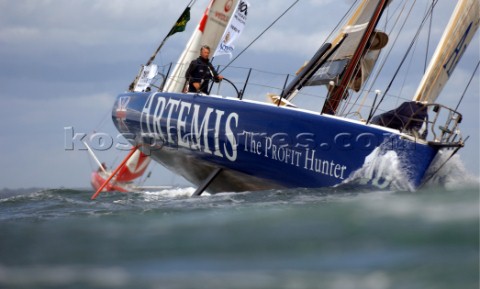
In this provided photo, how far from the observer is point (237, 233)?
4.04 metres

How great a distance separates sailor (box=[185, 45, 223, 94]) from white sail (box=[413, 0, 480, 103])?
8.96ft

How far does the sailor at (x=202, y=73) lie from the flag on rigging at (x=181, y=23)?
164 inches

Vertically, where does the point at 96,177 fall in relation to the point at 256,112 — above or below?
below

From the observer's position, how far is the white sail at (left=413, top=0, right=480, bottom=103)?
8711 millimetres

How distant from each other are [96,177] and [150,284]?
90.5 ft

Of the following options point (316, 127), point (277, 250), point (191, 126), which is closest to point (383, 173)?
point (316, 127)

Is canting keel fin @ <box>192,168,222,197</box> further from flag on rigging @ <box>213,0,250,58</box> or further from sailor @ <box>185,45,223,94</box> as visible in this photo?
flag on rigging @ <box>213,0,250,58</box>

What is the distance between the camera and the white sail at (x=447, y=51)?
28.6ft

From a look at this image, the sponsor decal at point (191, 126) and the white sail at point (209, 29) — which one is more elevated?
the white sail at point (209, 29)

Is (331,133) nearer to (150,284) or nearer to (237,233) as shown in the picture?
(237,233)

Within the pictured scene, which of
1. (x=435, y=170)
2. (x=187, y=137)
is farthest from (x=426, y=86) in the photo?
(x=187, y=137)

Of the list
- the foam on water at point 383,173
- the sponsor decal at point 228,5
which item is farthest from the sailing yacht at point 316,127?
the sponsor decal at point 228,5

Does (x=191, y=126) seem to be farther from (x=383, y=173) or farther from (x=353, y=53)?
(x=383, y=173)

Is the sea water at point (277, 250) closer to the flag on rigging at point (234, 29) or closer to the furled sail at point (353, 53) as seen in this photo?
the furled sail at point (353, 53)
